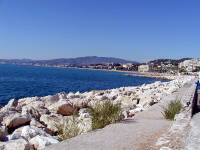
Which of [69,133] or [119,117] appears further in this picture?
[119,117]

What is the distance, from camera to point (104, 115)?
624cm

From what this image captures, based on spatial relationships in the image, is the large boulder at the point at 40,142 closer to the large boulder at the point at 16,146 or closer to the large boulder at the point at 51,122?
the large boulder at the point at 16,146

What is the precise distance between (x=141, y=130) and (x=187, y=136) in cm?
130

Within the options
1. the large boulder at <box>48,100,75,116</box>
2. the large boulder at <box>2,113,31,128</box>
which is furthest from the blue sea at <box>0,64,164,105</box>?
the large boulder at <box>2,113,31,128</box>

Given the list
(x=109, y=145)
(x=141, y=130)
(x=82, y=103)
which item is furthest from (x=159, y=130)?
(x=82, y=103)

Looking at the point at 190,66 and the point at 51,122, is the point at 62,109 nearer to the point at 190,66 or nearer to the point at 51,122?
the point at 51,122

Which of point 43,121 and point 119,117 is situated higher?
point 119,117

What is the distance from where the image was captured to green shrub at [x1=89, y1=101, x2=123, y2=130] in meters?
6.03

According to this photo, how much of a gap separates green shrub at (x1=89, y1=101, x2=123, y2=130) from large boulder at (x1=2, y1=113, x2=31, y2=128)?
8.36ft

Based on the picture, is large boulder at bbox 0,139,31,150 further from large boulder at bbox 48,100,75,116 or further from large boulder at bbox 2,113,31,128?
large boulder at bbox 48,100,75,116

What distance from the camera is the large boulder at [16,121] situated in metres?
7.39

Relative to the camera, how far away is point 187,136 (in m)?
4.36

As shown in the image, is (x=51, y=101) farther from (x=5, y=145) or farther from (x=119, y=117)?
(x=5, y=145)

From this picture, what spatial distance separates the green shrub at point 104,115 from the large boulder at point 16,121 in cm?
255
